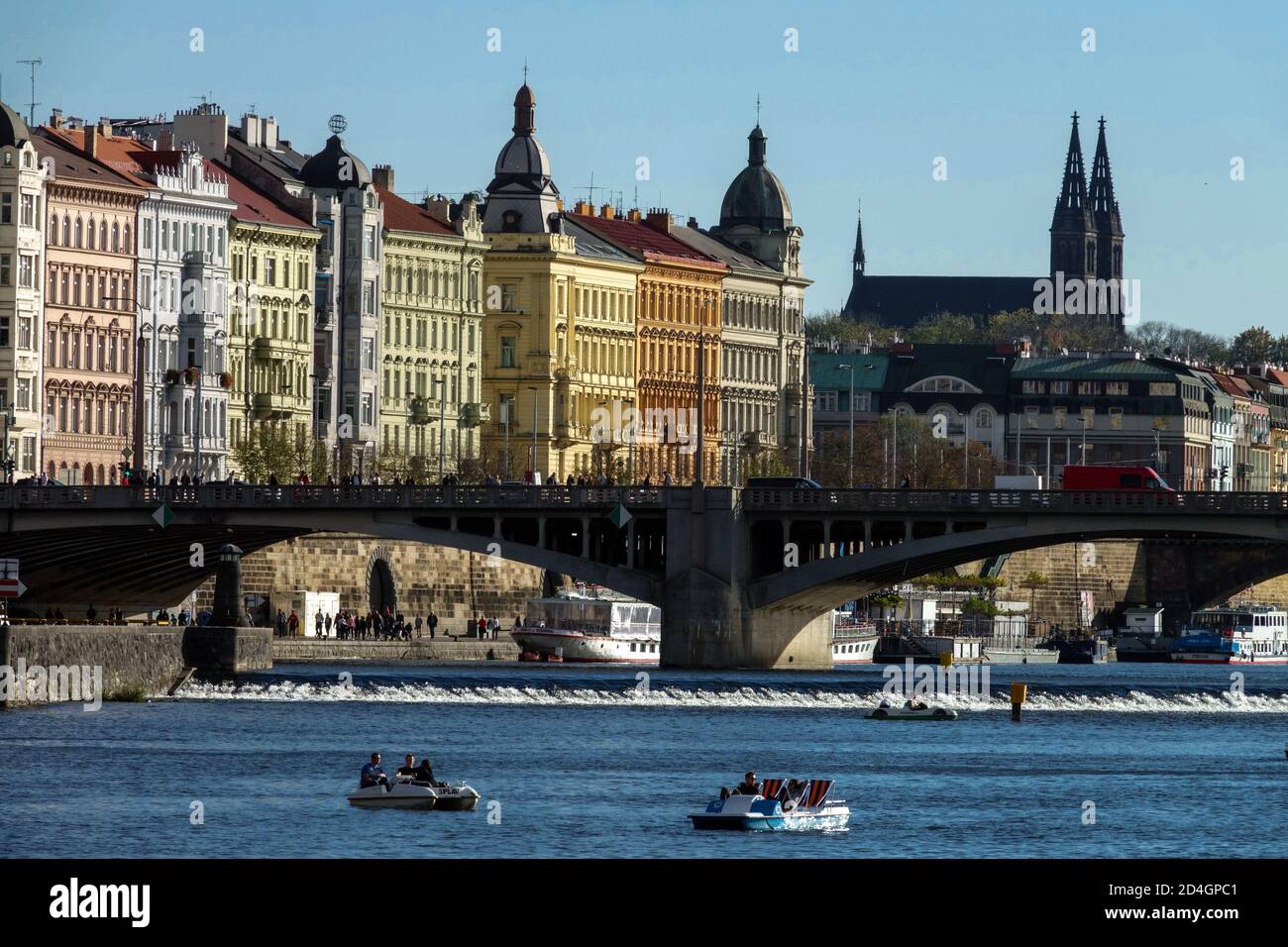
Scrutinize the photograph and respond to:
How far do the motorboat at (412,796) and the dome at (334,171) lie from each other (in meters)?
102

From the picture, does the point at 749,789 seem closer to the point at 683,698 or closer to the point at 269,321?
the point at 683,698

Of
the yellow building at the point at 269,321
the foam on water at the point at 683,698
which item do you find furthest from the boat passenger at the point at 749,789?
the yellow building at the point at 269,321

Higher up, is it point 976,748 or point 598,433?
point 598,433

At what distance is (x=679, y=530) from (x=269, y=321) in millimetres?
44476

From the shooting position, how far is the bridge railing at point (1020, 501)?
113375 mm

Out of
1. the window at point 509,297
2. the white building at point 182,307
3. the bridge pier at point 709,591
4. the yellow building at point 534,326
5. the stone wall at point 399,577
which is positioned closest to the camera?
the bridge pier at point 709,591

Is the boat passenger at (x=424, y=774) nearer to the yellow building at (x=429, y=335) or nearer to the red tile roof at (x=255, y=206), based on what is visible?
the red tile roof at (x=255, y=206)

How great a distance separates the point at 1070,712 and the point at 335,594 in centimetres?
4461

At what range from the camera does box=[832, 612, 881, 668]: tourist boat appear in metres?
152

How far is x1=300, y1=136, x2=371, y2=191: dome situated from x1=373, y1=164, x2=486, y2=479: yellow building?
4048mm

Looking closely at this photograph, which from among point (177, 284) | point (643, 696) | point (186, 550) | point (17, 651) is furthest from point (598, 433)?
point (17, 651)

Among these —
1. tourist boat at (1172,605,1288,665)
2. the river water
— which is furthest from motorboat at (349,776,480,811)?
tourist boat at (1172,605,1288,665)
